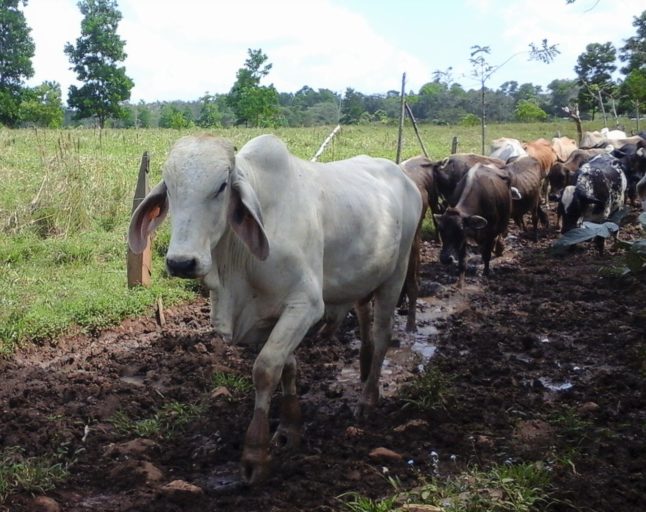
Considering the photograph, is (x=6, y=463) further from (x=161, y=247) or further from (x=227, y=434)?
(x=161, y=247)

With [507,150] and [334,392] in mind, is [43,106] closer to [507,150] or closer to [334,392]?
[507,150]

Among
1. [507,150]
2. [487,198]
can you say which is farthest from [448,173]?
[507,150]

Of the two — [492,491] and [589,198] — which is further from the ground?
[589,198]

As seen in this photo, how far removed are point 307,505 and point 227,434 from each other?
3.63ft

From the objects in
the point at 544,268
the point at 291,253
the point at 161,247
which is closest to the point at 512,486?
the point at 291,253

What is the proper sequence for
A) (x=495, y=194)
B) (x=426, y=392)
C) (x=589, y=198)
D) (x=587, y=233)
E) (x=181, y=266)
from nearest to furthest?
(x=181, y=266), (x=426, y=392), (x=587, y=233), (x=495, y=194), (x=589, y=198)

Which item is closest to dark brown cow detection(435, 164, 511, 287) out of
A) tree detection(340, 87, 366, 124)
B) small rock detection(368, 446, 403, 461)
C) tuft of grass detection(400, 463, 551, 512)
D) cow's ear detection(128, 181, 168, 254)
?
small rock detection(368, 446, 403, 461)

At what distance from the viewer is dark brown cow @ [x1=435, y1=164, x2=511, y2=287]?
368 inches

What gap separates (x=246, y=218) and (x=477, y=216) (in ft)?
20.3

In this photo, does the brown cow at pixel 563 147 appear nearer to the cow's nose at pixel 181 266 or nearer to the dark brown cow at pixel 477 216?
the dark brown cow at pixel 477 216

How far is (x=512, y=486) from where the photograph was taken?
11.9ft

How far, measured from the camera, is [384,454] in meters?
4.12

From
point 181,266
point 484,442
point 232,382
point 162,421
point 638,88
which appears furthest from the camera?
point 638,88

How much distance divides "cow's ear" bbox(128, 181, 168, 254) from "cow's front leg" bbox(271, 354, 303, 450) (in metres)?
1.09
